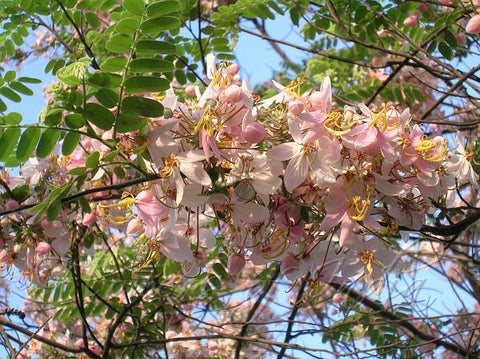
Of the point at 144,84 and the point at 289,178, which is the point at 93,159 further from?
the point at 289,178

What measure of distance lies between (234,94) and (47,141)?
0.44 meters

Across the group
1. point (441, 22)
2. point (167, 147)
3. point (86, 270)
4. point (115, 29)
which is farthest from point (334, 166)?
point (86, 270)

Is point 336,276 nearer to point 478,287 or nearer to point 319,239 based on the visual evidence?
point 319,239

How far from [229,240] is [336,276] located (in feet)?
0.84

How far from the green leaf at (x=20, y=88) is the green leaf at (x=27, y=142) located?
1.30ft

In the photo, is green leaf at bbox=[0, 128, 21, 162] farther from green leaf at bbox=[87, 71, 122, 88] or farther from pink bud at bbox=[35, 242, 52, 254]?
pink bud at bbox=[35, 242, 52, 254]

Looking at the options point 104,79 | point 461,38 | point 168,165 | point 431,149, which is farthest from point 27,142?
point 461,38

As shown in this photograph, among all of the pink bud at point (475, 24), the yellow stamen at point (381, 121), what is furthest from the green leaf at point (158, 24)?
the pink bud at point (475, 24)

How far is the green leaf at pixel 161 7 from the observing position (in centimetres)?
144

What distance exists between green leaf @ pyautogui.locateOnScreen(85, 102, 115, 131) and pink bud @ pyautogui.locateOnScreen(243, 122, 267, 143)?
27cm

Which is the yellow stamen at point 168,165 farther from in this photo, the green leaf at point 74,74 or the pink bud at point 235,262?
the pink bud at point 235,262

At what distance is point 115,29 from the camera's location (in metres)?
1.45

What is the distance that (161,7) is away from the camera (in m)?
1.44

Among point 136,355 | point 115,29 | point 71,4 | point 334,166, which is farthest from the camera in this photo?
point 136,355
